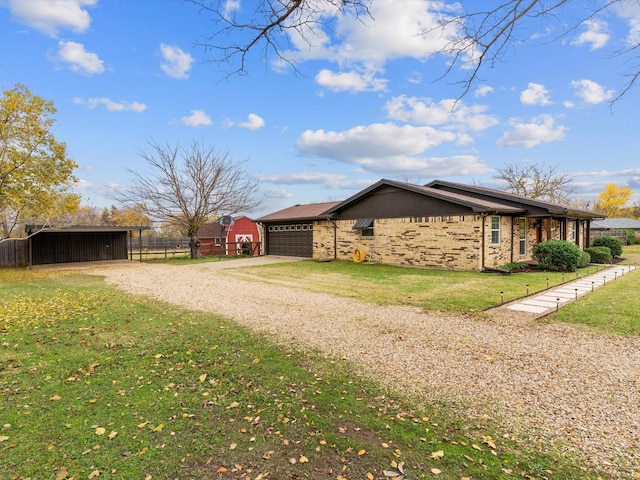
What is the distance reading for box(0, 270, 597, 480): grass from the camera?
8.43 ft

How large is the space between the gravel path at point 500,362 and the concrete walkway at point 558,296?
0.76m

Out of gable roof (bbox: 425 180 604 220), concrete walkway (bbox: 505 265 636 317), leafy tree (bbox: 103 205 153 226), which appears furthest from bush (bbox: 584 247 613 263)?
leafy tree (bbox: 103 205 153 226)

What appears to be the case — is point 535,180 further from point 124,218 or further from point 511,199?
point 124,218

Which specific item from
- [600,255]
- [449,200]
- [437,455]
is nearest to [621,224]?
[600,255]

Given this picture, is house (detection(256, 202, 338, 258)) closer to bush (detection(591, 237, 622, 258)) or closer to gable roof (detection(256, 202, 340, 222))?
gable roof (detection(256, 202, 340, 222))

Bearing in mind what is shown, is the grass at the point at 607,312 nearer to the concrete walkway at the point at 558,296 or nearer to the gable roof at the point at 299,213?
the concrete walkway at the point at 558,296

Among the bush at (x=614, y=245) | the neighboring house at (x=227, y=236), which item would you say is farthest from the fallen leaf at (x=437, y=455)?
the neighboring house at (x=227, y=236)

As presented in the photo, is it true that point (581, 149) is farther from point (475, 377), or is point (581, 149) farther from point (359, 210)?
point (475, 377)

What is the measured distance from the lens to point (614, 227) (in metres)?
42.6

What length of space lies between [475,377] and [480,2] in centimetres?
442

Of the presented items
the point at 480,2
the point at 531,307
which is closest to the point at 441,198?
the point at 531,307

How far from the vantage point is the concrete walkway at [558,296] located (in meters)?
7.52

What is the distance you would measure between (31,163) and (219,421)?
14.0m

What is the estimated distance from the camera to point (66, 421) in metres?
3.15
